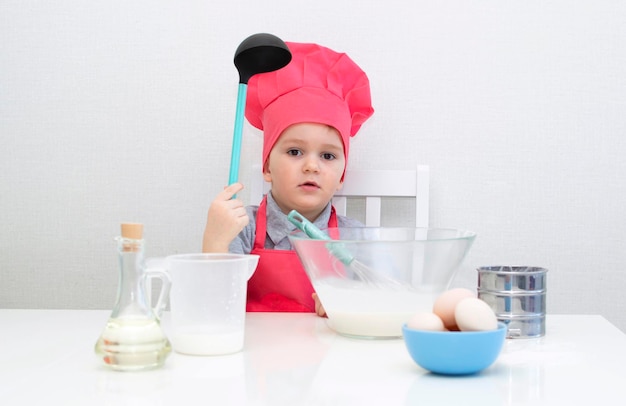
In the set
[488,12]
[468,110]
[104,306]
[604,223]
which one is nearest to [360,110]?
[468,110]

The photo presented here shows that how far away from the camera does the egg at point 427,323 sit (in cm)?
67

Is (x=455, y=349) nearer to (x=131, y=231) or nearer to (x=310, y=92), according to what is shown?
(x=131, y=231)

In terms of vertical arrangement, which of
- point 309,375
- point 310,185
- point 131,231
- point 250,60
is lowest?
point 309,375

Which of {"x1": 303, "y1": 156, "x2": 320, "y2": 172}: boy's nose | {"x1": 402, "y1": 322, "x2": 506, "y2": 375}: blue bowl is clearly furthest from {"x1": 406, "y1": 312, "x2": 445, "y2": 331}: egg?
{"x1": 303, "y1": 156, "x2": 320, "y2": 172}: boy's nose

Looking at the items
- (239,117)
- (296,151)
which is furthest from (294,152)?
(239,117)

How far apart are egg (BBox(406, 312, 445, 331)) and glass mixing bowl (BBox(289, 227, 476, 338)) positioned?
13 cm

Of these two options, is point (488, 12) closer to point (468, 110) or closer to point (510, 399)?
point (468, 110)

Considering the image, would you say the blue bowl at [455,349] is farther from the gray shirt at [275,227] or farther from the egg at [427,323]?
the gray shirt at [275,227]

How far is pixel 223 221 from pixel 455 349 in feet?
1.94

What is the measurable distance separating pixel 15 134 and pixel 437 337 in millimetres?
1192

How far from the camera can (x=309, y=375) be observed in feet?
2.17

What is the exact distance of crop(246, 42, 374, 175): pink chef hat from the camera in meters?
1.30

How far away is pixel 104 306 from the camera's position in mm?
1546

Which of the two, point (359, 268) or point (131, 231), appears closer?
point (131, 231)
